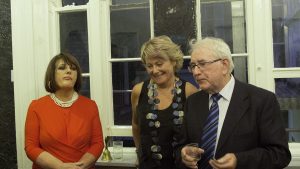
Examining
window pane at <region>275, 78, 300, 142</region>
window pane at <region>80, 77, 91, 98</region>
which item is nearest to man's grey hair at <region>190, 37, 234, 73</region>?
window pane at <region>275, 78, 300, 142</region>

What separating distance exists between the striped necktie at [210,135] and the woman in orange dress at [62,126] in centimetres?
88

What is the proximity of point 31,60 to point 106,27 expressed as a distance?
65 cm

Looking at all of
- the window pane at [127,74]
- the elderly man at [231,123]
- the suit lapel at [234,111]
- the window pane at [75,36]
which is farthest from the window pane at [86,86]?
the suit lapel at [234,111]

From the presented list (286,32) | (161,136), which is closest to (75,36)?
(161,136)

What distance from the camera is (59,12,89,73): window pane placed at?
2910mm

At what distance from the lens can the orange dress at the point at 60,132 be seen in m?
2.21

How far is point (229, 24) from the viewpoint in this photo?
104 inches

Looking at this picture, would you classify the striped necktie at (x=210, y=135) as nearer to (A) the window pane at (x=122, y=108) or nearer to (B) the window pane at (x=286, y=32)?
(B) the window pane at (x=286, y=32)

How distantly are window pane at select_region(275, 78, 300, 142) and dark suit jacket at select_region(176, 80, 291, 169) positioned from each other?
1.07 m

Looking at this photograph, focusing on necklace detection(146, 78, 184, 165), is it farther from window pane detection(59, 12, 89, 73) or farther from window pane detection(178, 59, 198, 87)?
window pane detection(59, 12, 89, 73)

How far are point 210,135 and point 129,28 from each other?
57.9 inches

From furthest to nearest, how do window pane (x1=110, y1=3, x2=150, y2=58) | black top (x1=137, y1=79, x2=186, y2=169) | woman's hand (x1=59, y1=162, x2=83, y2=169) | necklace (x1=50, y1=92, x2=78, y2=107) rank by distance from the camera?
window pane (x1=110, y1=3, x2=150, y2=58) → necklace (x1=50, y1=92, x2=78, y2=107) → woman's hand (x1=59, y1=162, x2=83, y2=169) → black top (x1=137, y1=79, x2=186, y2=169)

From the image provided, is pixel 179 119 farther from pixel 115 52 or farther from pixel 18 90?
pixel 18 90

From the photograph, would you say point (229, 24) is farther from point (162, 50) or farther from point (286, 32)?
point (162, 50)
